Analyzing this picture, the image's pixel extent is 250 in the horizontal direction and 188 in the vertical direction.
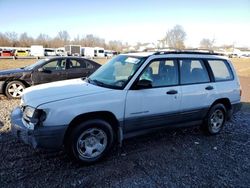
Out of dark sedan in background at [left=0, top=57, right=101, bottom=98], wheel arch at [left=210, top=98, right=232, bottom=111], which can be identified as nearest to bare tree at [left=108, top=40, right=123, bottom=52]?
dark sedan in background at [left=0, top=57, right=101, bottom=98]

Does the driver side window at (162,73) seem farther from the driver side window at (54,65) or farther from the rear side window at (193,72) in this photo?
the driver side window at (54,65)

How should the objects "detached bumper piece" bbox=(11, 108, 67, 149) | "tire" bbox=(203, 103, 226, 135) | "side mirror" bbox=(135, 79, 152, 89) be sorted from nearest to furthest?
"detached bumper piece" bbox=(11, 108, 67, 149)
"side mirror" bbox=(135, 79, 152, 89)
"tire" bbox=(203, 103, 226, 135)

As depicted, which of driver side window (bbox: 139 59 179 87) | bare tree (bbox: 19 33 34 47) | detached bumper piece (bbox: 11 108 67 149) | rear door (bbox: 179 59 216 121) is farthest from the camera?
bare tree (bbox: 19 33 34 47)

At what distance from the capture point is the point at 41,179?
3490 mm

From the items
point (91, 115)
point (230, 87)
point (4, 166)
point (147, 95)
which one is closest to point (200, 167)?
point (147, 95)

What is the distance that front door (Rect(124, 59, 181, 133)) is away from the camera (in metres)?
4.23

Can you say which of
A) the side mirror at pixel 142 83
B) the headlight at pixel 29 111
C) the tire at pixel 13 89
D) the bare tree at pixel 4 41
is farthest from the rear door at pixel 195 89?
the bare tree at pixel 4 41

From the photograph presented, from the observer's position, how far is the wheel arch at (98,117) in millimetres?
3797

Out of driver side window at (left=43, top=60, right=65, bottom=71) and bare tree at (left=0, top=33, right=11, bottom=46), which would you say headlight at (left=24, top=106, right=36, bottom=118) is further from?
bare tree at (left=0, top=33, right=11, bottom=46)

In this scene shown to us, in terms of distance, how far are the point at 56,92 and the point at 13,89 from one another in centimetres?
551

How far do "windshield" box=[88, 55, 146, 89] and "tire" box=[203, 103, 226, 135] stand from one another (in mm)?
2115

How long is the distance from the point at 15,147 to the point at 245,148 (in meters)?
4.38

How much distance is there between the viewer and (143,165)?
4020 mm

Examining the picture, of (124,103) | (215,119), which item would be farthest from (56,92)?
(215,119)
